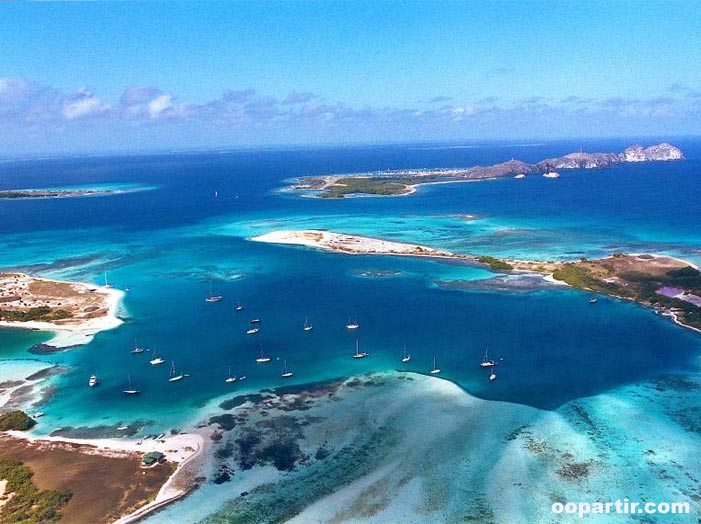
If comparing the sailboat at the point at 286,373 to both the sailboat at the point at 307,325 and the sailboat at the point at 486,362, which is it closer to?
the sailboat at the point at 307,325

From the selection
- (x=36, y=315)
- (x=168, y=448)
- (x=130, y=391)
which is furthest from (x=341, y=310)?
(x=36, y=315)

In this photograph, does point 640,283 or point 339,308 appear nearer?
point 339,308

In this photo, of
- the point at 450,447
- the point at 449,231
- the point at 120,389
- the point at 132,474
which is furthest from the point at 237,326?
the point at 449,231

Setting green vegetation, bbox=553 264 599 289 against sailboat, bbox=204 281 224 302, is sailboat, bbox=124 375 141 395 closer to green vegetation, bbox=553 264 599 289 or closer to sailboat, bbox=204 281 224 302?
sailboat, bbox=204 281 224 302

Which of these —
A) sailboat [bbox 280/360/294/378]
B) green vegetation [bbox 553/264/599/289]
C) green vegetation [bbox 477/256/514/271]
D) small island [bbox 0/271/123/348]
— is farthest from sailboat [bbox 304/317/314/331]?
green vegetation [bbox 553/264/599/289]

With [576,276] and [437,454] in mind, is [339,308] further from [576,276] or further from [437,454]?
[576,276]

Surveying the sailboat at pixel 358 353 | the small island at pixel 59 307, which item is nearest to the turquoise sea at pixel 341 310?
the sailboat at pixel 358 353
